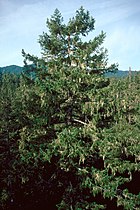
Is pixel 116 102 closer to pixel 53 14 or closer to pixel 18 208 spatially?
pixel 53 14

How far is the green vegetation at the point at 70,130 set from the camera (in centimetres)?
1494

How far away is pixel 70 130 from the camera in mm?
15156

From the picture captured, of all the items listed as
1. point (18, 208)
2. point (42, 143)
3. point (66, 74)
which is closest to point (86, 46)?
point (66, 74)

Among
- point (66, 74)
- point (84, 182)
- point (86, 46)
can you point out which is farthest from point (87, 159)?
point (86, 46)

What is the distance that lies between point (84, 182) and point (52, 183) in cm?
229

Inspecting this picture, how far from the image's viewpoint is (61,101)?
53.3ft

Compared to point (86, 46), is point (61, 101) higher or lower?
lower

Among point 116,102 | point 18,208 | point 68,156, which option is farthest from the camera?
point 18,208

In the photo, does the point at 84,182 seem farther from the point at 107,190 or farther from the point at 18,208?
the point at 18,208

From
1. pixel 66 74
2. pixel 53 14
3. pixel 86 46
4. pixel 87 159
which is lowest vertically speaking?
pixel 87 159

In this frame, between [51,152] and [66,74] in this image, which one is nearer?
[51,152]

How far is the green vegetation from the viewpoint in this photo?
14.9 metres

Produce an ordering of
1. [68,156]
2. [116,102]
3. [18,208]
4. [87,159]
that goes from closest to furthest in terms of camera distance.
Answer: [68,156] → [116,102] → [87,159] → [18,208]

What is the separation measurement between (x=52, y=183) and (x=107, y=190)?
11.8ft
